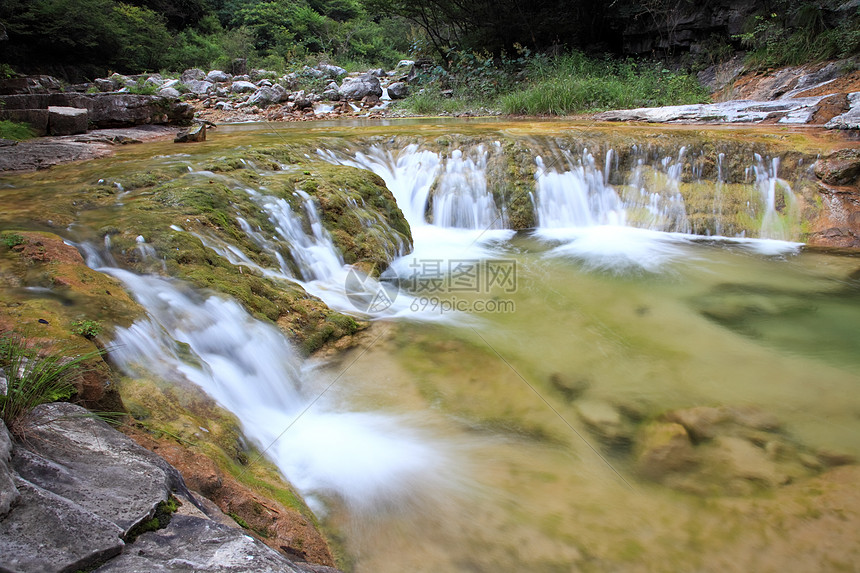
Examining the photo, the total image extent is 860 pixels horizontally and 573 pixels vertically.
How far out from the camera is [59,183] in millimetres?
5121

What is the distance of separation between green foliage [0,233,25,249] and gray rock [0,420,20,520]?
2555 millimetres

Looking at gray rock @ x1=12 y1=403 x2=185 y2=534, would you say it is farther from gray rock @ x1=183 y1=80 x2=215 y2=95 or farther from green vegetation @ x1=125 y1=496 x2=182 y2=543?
gray rock @ x1=183 y1=80 x2=215 y2=95

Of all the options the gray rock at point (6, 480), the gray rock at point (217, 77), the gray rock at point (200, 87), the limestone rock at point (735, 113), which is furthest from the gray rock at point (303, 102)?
the gray rock at point (6, 480)

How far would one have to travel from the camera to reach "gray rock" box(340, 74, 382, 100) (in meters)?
19.0

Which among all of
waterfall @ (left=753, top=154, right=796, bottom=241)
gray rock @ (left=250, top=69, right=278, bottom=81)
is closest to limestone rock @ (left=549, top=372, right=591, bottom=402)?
waterfall @ (left=753, top=154, right=796, bottom=241)

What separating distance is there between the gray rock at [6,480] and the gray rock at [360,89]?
19315 mm

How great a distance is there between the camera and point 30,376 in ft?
5.31

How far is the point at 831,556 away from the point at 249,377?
3.23 metres

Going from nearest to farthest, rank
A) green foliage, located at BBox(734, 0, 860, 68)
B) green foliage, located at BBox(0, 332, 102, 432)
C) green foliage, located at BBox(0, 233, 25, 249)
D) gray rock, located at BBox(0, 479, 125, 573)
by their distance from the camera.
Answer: gray rock, located at BBox(0, 479, 125, 573)
green foliage, located at BBox(0, 332, 102, 432)
green foliage, located at BBox(0, 233, 25, 249)
green foliage, located at BBox(734, 0, 860, 68)

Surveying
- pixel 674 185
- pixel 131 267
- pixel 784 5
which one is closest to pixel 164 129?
pixel 131 267

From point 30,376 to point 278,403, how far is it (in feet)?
5.72

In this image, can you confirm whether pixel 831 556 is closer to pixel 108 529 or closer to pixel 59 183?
pixel 108 529

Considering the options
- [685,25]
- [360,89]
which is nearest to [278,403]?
[360,89]

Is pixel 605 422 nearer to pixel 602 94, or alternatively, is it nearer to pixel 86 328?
pixel 86 328
